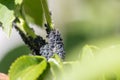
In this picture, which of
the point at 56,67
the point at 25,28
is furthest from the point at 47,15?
the point at 56,67

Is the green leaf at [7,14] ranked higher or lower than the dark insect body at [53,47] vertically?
higher

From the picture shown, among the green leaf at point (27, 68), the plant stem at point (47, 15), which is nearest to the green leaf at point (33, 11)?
the plant stem at point (47, 15)

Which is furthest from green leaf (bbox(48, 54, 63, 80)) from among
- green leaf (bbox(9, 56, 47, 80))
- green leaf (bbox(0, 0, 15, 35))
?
green leaf (bbox(0, 0, 15, 35))

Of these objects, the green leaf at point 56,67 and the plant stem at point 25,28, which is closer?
the green leaf at point 56,67

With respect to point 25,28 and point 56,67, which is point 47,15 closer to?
point 25,28

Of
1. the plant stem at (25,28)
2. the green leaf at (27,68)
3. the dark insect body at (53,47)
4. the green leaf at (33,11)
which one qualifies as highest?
the green leaf at (33,11)

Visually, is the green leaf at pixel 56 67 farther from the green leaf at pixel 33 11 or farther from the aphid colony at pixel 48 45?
the green leaf at pixel 33 11

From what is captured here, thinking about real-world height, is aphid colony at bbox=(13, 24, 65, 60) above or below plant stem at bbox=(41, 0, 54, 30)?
below

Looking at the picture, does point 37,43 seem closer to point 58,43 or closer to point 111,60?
point 58,43

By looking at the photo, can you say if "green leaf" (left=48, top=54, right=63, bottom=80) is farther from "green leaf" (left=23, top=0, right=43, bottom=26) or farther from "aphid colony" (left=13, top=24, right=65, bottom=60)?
"green leaf" (left=23, top=0, right=43, bottom=26)
